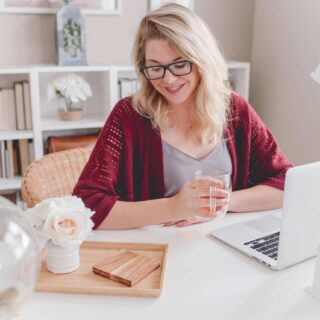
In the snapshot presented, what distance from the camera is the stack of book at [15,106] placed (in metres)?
2.74

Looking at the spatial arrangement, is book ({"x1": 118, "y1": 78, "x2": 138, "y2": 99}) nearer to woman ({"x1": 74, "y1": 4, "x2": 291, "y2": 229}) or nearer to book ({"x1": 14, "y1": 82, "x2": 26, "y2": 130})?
book ({"x1": 14, "y1": 82, "x2": 26, "y2": 130})

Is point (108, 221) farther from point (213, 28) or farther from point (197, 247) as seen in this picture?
point (213, 28)

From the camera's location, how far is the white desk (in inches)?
36.6

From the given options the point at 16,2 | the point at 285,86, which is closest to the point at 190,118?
the point at 285,86

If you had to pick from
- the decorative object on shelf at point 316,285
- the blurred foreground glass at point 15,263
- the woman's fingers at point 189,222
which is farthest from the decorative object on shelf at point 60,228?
the decorative object on shelf at point 316,285

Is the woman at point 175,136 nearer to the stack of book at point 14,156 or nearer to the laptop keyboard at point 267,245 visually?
the laptop keyboard at point 267,245

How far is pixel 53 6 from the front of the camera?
110 inches

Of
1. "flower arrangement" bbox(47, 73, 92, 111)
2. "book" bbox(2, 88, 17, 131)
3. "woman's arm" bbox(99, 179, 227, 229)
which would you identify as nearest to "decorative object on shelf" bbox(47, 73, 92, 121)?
"flower arrangement" bbox(47, 73, 92, 111)

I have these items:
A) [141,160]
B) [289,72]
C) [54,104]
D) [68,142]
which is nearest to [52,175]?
[141,160]

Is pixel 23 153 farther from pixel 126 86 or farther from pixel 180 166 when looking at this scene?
pixel 180 166

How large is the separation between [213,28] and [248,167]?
174 cm

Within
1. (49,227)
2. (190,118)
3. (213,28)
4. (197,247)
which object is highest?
(213,28)

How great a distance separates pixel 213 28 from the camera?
3205 millimetres

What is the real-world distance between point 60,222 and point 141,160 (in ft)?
2.08
